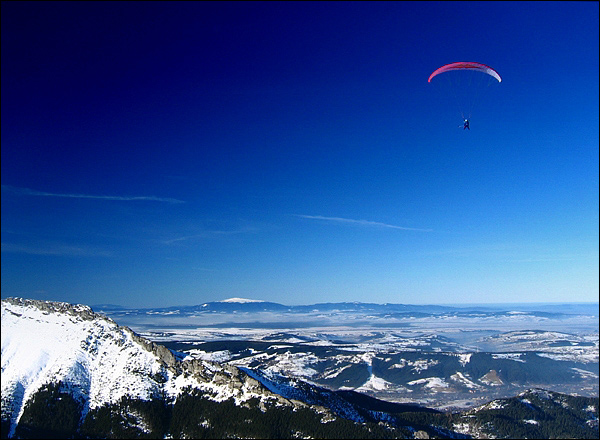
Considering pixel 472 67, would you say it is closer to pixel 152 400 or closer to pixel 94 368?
pixel 152 400

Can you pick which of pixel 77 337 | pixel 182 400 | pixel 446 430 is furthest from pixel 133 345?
pixel 446 430

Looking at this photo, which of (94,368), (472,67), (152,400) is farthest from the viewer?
(94,368)

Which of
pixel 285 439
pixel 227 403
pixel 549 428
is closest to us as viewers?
pixel 285 439

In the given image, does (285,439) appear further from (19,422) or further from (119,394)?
(19,422)

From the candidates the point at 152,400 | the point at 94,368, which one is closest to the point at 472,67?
the point at 152,400

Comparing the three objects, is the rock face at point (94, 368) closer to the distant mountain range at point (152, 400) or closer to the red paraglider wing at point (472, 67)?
the distant mountain range at point (152, 400)

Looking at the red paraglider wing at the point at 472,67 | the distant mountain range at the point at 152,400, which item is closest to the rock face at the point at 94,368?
the distant mountain range at the point at 152,400
